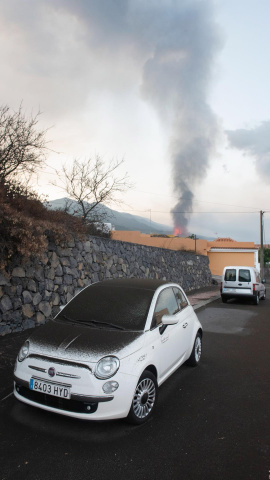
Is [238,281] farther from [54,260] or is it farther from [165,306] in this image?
[165,306]

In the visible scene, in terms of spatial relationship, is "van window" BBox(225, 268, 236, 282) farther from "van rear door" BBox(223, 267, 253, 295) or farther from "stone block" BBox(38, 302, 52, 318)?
"stone block" BBox(38, 302, 52, 318)

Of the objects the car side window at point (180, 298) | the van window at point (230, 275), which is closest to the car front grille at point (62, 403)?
the car side window at point (180, 298)

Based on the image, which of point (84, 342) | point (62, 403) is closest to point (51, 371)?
point (62, 403)

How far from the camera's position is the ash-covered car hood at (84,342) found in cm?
338

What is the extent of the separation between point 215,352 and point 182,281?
13.3 meters

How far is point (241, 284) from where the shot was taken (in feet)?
49.3

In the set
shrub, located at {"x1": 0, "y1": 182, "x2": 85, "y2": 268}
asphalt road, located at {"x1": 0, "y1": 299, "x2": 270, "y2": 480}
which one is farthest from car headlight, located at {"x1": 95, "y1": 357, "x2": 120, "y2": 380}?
shrub, located at {"x1": 0, "y1": 182, "x2": 85, "y2": 268}

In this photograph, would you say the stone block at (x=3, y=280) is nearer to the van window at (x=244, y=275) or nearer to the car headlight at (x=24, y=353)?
the car headlight at (x=24, y=353)

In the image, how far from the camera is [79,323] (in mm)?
4145

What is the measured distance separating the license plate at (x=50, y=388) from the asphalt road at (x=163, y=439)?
39 centimetres

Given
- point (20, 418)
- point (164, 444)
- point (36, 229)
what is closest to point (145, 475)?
point (164, 444)

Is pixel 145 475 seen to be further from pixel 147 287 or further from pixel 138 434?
pixel 147 287

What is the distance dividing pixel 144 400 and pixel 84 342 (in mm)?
925

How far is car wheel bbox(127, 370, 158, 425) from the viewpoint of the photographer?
11.2ft
